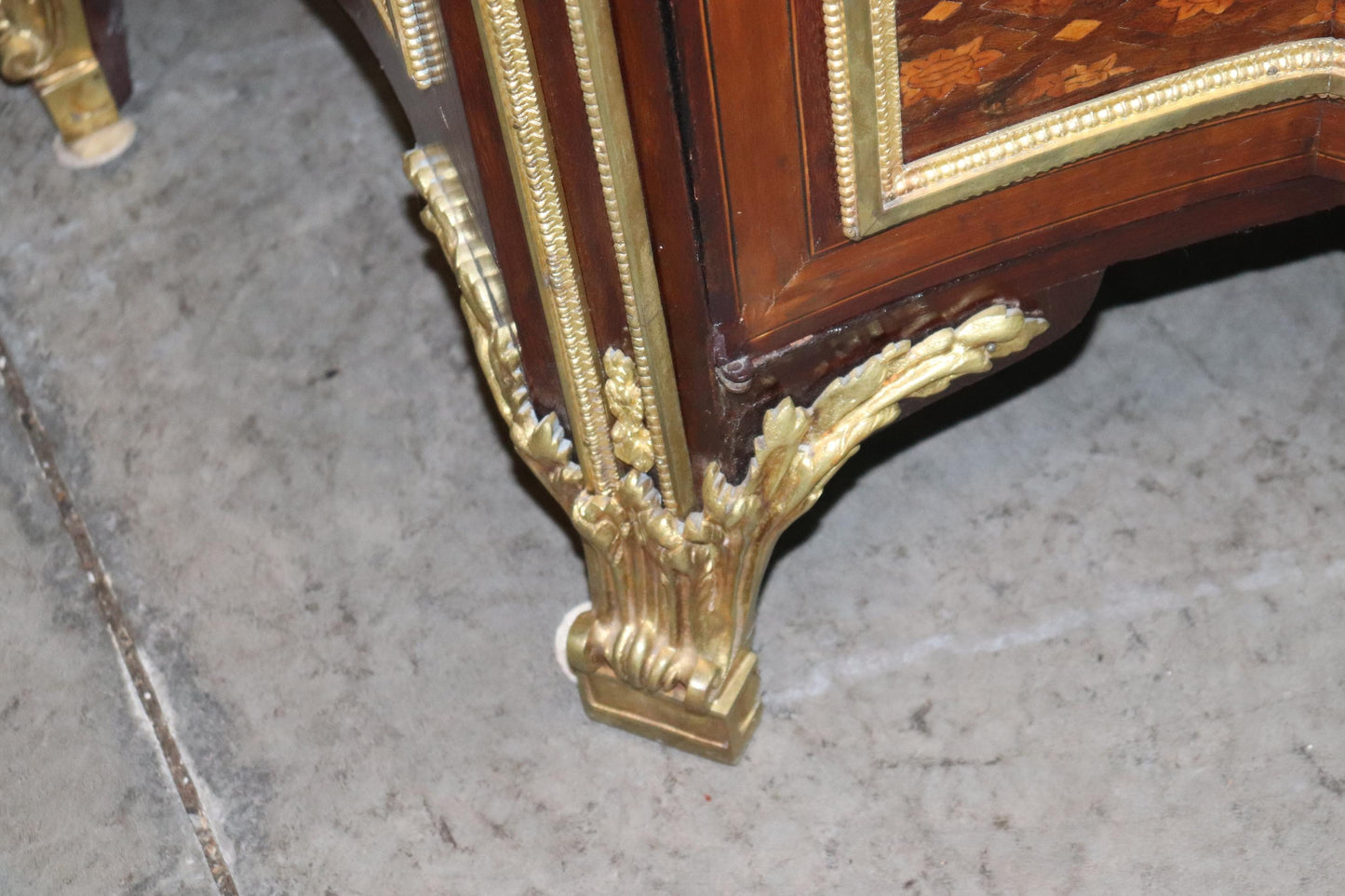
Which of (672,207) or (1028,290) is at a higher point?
(672,207)

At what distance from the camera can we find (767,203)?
2.97ft

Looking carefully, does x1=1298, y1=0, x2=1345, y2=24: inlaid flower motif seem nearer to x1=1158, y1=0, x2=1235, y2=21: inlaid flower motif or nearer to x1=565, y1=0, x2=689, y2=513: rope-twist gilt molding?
x1=1158, y1=0, x2=1235, y2=21: inlaid flower motif

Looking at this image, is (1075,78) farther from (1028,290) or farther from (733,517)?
(733,517)

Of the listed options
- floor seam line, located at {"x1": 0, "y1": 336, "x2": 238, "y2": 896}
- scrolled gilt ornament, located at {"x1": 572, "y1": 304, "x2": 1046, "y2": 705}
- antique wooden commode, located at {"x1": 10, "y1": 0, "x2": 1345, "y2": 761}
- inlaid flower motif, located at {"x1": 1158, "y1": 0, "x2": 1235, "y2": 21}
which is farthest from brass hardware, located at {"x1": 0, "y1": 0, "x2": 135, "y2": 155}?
inlaid flower motif, located at {"x1": 1158, "y1": 0, "x2": 1235, "y2": 21}

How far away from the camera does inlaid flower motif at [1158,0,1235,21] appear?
0.92 meters

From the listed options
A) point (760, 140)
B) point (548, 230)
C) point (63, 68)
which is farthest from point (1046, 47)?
point (63, 68)

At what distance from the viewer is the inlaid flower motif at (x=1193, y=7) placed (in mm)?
922

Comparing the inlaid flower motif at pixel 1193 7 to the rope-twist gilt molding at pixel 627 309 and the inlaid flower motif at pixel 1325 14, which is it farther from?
the rope-twist gilt molding at pixel 627 309

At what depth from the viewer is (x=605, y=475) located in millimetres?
1044

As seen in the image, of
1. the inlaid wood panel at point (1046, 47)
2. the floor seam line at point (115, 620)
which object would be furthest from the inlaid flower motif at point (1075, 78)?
the floor seam line at point (115, 620)

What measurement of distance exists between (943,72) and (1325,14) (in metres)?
0.23

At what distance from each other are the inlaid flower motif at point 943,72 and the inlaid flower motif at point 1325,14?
0.19 meters

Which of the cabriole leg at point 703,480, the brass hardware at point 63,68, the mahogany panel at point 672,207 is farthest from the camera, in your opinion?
the brass hardware at point 63,68

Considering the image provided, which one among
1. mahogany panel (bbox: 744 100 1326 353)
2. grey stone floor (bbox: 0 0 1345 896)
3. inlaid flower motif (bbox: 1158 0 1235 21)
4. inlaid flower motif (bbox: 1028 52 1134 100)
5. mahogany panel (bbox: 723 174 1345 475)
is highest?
inlaid flower motif (bbox: 1158 0 1235 21)
